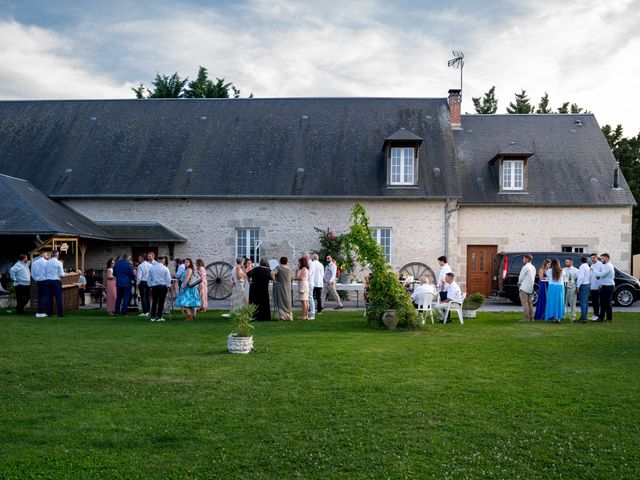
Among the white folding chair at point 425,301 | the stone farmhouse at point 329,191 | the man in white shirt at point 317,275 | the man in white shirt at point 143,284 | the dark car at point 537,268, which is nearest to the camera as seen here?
the white folding chair at point 425,301

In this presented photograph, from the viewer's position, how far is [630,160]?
35.8 metres

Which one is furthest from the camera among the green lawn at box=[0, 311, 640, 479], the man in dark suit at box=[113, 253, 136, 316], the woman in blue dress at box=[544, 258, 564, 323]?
the man in dark suit at box=[113, 253, 136, 316]

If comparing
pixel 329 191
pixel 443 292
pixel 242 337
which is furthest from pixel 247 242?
pixel 242 337

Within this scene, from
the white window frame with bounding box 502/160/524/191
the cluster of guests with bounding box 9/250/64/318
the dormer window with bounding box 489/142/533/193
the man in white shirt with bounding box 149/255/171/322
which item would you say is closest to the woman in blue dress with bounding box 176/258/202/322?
the man in white shirt with bounding box 149/255/171/322

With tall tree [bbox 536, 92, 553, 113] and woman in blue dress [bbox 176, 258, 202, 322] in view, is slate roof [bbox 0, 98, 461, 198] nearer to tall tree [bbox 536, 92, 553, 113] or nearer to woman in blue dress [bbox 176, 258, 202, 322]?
woman in blue dress [bbox 176, 258, 202, 322]

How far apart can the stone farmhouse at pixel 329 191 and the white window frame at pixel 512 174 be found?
4 cm

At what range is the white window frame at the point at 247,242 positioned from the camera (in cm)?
2053

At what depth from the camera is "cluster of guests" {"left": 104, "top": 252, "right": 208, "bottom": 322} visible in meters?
13.5

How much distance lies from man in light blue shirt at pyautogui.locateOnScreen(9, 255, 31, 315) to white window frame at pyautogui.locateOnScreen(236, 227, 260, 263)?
23.8ft

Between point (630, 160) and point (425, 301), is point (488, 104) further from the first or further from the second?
point (425, 301)

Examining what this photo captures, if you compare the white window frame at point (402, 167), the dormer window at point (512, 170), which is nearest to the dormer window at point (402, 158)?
the white window frame at point (402, 167)

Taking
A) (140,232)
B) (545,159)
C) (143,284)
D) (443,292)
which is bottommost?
(443,292)

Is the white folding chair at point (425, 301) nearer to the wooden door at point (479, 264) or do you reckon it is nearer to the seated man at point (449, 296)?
the seated man at point (449, 296)

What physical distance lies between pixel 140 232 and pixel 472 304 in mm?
11285
